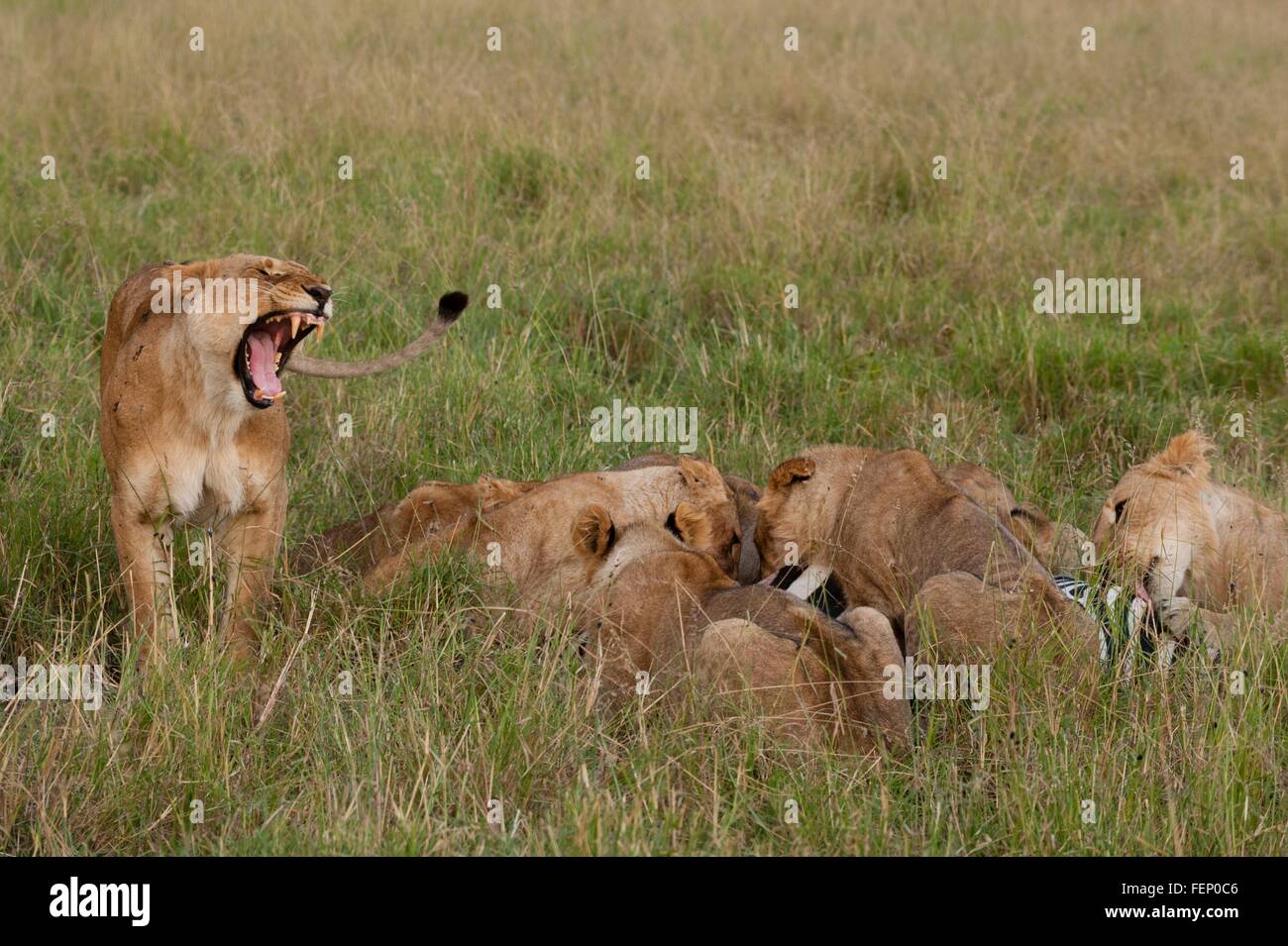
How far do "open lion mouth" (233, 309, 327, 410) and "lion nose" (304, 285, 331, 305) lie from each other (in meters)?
0.04

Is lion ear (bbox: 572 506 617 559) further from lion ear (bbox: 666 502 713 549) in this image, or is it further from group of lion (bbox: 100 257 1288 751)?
lion ear (bbox: 666 502 713 549)

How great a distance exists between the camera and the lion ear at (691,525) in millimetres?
4695

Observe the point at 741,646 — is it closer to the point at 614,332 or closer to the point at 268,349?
the point at 268,349

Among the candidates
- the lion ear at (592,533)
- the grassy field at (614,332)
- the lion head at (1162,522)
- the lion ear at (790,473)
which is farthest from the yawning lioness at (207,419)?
the lion head at (1162,522)

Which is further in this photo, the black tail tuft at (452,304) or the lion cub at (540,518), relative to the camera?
the lion cub at (540,518)

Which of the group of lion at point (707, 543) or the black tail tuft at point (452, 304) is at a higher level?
the black tail tuft at point (452, 304)

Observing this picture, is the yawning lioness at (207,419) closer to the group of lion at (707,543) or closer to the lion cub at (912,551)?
the group of lion at (707,543)

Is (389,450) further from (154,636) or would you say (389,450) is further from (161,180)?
(161,180)

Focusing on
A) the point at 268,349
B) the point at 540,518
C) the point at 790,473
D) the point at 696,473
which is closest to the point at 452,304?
the point at 268,349

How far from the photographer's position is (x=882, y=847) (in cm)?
332

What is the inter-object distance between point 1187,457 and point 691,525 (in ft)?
5.22

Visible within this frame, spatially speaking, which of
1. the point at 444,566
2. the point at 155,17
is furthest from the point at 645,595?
the point at 155,17

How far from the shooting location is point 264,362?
4.29m

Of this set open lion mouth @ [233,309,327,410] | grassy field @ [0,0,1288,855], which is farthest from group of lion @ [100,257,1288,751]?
grassy field @ [0,0,1288,855]
